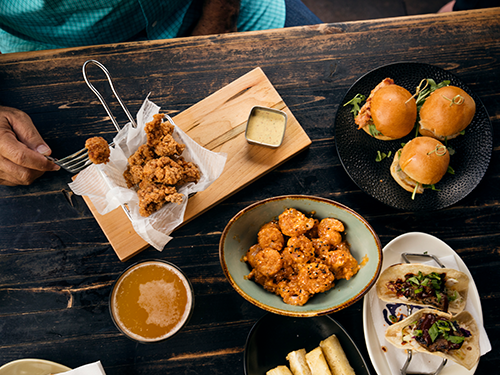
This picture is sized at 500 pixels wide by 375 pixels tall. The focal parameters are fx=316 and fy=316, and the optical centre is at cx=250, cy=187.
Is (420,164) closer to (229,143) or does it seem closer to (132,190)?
(229,143)

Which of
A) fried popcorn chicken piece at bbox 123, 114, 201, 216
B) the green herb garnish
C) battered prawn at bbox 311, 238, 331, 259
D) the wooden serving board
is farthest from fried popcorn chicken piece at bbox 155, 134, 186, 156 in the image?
the green herb garnish

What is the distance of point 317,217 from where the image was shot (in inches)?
66.4

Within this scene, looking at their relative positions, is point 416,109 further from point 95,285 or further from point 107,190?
point 95,285

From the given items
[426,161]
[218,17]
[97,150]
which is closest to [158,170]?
[97,150]

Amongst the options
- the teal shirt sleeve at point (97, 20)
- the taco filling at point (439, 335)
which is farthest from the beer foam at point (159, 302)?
the teal shirt sleeve at point (97, 20)

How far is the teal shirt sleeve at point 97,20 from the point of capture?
1828mm

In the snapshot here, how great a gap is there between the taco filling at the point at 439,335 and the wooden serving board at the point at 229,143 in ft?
3.87

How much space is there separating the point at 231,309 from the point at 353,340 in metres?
0.72

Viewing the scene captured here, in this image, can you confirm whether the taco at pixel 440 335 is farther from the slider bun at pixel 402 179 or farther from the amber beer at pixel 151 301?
the amber beer at pixel 151 301

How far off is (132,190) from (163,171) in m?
0.24

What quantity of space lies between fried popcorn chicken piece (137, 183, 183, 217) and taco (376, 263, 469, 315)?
1.20 meters

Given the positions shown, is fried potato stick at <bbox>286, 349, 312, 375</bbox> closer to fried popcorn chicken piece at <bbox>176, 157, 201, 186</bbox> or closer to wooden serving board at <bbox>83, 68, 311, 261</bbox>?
wooden serving board at <bbox>83, 68, 311, 261</bbox>

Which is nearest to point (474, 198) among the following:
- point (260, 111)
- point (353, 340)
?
point (353, 340)

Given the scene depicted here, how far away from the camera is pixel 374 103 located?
190cm
